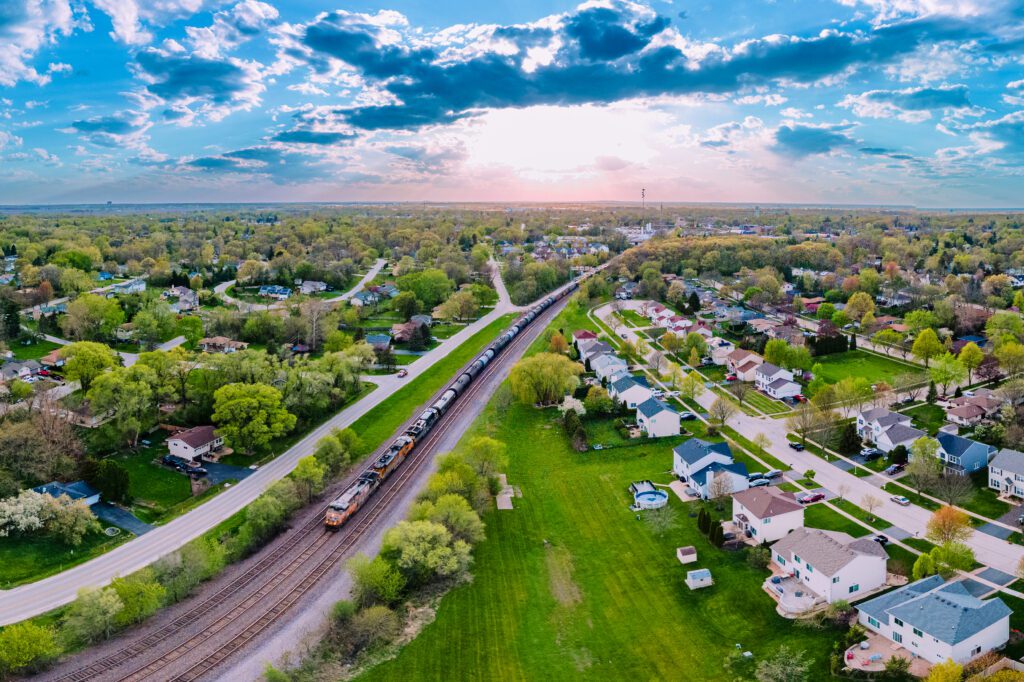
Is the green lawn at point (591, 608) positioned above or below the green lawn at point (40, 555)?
below

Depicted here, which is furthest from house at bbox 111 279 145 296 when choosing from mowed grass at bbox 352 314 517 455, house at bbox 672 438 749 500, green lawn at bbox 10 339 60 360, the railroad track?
house at bbox 672 438 749 500

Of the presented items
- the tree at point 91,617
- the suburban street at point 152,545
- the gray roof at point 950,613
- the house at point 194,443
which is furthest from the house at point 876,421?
the house at point 194,443

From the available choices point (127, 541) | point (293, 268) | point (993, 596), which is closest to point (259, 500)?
point (127, 541)

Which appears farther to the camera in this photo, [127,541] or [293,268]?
[293,268]

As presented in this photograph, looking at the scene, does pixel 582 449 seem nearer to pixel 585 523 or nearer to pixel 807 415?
pixel 585 523

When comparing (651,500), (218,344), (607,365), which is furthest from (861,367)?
(218,344)

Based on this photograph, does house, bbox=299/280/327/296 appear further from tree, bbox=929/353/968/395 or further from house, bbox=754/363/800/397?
tree, bbox=929/353/968/395

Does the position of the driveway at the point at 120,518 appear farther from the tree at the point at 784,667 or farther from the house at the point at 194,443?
the tree at the point at 784,667
